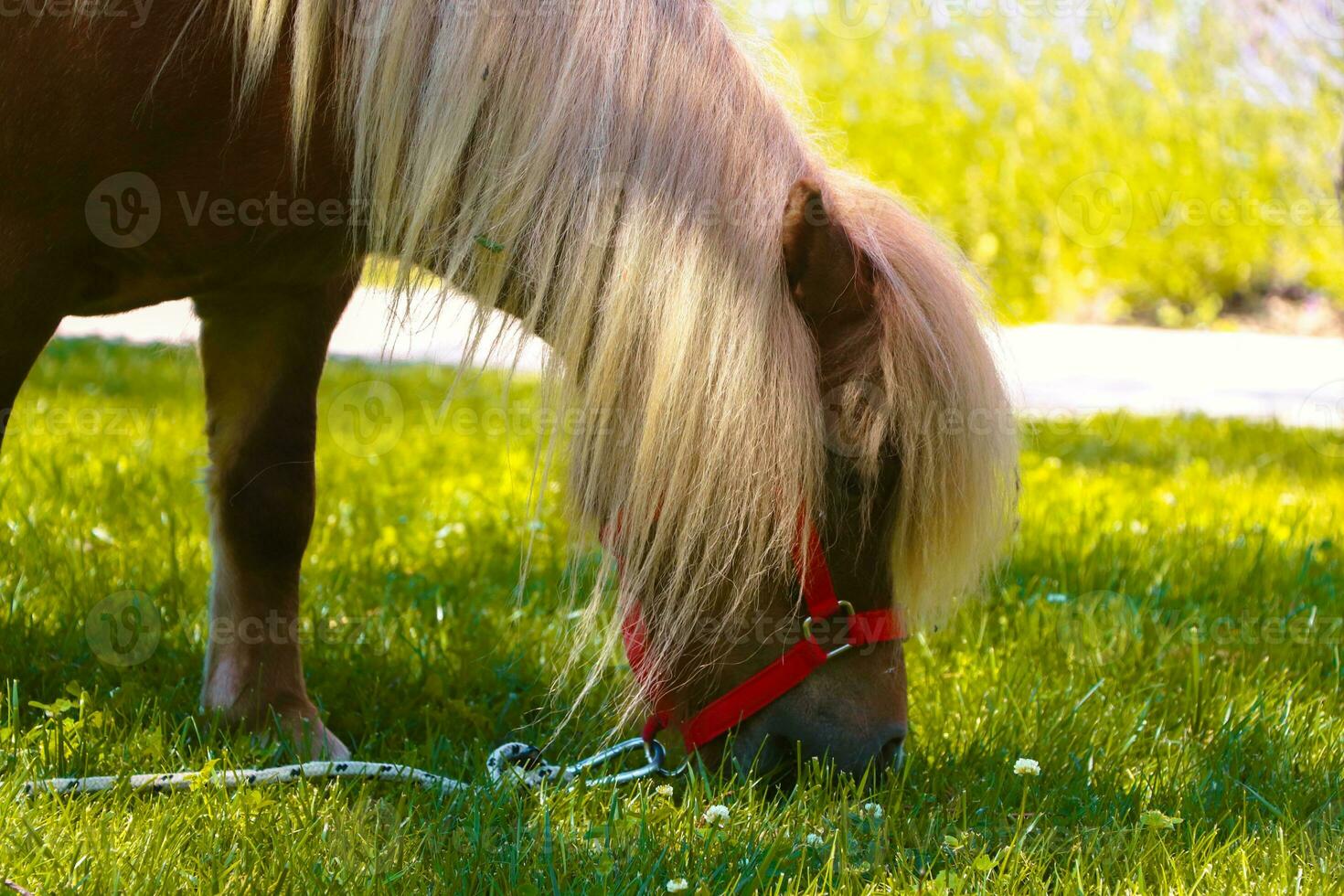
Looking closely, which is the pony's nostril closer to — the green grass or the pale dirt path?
the green grass

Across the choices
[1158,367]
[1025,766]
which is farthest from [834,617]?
[1158,367]

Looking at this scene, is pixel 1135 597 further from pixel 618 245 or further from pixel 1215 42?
pixel 1215 42

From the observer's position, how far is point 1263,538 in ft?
10.7

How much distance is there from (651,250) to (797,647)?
58 cm

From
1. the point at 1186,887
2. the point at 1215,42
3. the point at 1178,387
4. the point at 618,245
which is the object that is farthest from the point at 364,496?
the point at 1215,42

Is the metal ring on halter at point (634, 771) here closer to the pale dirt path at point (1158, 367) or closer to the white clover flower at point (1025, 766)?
the white clover flower at point (1025, 766)

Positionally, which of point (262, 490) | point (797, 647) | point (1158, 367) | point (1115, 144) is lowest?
point (797, 647)

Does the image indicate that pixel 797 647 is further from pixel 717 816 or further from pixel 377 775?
pixel 377 775

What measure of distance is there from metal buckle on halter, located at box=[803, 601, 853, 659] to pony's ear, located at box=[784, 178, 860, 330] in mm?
392

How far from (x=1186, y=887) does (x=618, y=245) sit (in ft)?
3.61

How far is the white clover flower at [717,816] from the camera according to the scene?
171 cm

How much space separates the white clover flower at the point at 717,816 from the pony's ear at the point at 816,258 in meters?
0.66

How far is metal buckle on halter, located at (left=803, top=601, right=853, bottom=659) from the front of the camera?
178 centimetres

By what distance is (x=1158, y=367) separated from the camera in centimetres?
715
